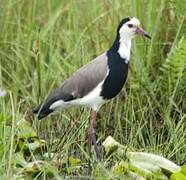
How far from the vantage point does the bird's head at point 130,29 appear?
603 centimetres

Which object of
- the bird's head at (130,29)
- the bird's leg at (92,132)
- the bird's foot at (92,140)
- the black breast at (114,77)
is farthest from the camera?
the bird's head at (130,29)

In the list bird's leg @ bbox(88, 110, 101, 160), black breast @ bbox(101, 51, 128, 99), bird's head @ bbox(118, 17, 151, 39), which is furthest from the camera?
bird's head @ bbox(118, 17, 151, 39)

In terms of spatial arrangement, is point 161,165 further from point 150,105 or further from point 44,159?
point 150,105

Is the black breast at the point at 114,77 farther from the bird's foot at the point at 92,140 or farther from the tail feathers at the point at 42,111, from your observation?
the tail feathers at the point at 42,111

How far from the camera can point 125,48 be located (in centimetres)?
607

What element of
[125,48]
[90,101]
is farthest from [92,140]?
[125,48]

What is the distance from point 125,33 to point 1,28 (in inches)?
60.6

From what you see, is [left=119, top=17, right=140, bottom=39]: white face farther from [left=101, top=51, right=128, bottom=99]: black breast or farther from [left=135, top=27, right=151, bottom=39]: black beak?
[left=101, top=51, right=128, bottom=99]: black breast

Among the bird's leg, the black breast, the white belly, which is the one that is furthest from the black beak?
the bird's leg

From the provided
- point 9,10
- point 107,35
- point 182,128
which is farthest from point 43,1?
point 182,128

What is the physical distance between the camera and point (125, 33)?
19.9 ft

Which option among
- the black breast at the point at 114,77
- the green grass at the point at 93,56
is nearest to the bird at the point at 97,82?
the black breast at the point at 114,77

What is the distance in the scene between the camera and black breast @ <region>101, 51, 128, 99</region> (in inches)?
233

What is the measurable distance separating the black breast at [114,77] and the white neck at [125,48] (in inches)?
1.7
